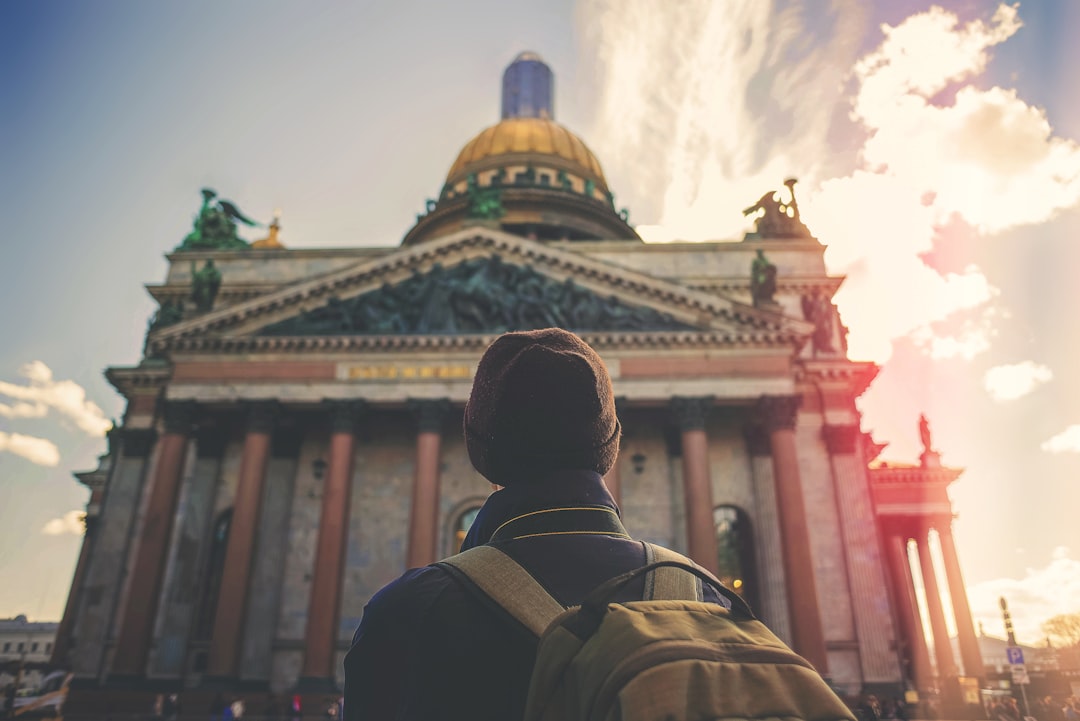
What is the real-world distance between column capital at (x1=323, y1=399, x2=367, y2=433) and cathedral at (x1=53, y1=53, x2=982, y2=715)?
0.09 metres

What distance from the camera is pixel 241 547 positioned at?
2206cm

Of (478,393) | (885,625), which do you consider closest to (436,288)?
(885,625)

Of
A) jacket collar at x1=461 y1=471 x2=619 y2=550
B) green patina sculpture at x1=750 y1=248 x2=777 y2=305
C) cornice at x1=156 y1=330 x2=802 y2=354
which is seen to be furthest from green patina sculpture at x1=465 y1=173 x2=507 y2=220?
jacket collar at x1=461 y1=471 x2=619 y2=550

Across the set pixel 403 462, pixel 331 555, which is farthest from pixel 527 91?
pixel 331 555

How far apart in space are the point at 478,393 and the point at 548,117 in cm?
5458

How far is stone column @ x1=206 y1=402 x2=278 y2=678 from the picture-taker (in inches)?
825

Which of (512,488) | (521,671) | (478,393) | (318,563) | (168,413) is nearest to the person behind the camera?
(521,671)

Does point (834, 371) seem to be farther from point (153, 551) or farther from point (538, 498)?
point (538, 498)

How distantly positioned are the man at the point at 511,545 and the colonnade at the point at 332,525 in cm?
1948

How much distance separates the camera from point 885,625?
75.3 ft

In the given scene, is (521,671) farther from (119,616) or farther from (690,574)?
(119,616)

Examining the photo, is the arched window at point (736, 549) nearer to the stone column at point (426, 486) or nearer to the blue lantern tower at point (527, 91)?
the stone column at point (426, 486)

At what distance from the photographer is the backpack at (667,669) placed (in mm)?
1395

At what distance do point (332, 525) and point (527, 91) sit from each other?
135 feet
